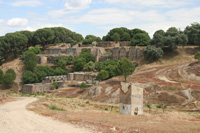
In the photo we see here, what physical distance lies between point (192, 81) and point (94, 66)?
27.9 meters

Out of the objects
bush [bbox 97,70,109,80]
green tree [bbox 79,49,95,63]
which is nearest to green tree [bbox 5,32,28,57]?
green tree [bbox 79,49,95,63]

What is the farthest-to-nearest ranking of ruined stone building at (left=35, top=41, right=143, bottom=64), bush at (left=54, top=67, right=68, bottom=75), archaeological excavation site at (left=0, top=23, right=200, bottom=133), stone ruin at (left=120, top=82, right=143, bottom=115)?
ruined stone building at (left=35, top=41, right=143, bottom=64) → bush at (left=54, top=67, right=68, bottom=75) → stone ruin at (left=120, top=82, right=143, bottom=115) → archaeological excavation site at (left=0, top=23, right=200, bottom=133)

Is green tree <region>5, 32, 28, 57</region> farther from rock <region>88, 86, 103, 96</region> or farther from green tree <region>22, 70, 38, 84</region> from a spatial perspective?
rock <region>88, 86, 103, 96</region>

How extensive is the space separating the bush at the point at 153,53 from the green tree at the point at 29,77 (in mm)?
30846

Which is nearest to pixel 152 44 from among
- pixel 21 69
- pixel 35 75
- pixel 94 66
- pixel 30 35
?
pixel 94 66

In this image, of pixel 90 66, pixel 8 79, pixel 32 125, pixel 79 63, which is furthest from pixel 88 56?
pixel 32 125

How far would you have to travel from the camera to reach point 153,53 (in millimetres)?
54125

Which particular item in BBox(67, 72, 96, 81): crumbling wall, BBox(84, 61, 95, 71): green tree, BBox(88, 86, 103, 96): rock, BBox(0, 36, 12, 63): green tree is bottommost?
BBox(88, 86, 103, 96): rock

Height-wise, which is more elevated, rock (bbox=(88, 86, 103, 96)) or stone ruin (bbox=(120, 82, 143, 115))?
stone ruin (bbox=(120, 82, 143, 115))

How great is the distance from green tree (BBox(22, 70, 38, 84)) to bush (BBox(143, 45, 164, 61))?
101 feet

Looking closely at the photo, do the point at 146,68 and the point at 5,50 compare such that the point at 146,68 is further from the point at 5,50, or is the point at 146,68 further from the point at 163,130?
the point at 5,50

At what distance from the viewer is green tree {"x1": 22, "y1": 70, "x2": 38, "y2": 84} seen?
190 ft

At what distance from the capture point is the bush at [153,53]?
54.1m

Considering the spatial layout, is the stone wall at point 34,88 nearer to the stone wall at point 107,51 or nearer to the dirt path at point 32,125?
the stone wall at point 107,51
